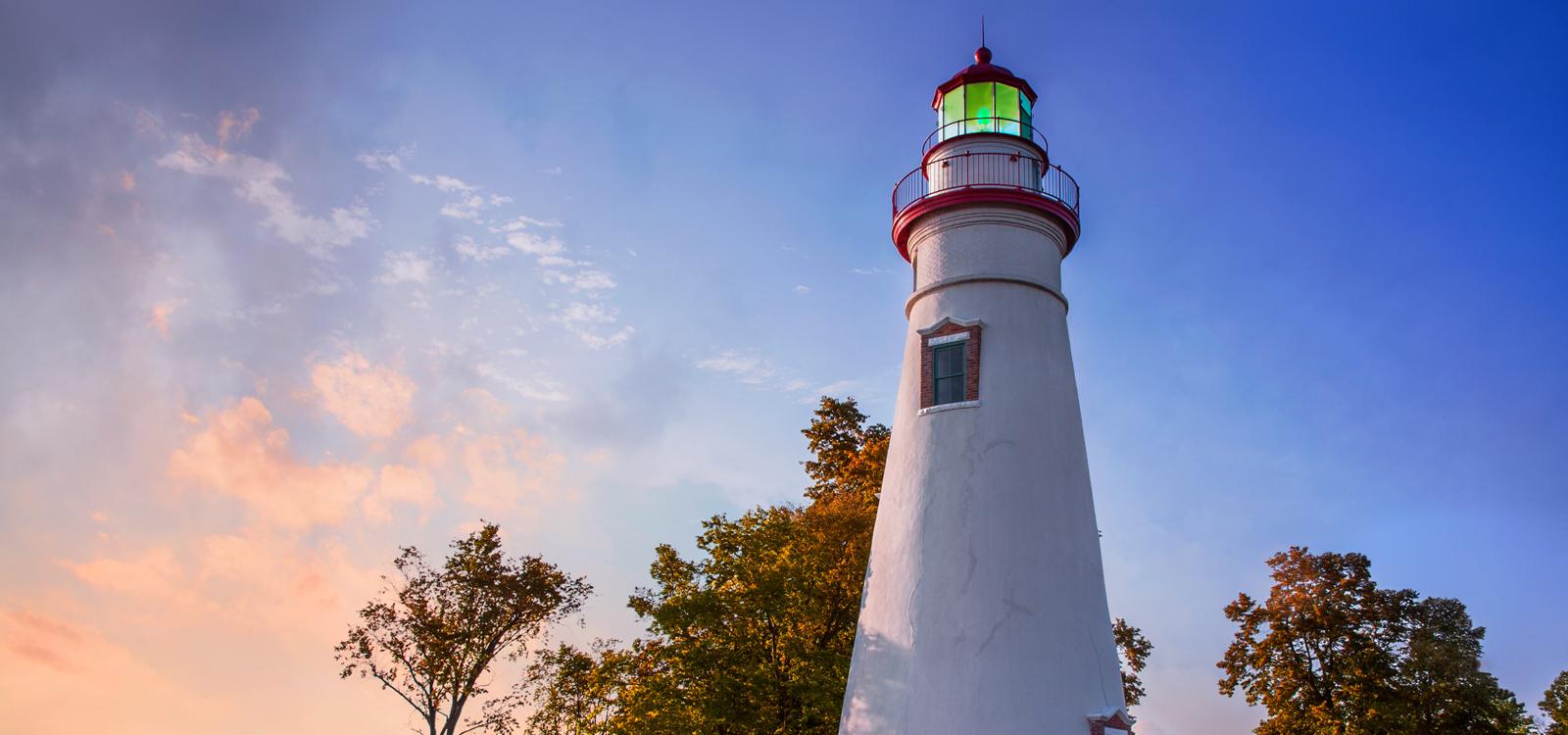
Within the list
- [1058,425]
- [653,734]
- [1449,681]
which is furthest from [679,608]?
[1449,681]

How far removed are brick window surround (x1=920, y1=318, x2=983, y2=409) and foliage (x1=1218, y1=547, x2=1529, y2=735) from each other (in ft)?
67.4

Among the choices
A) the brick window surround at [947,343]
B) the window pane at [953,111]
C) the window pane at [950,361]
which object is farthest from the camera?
the window pane at [953,111]

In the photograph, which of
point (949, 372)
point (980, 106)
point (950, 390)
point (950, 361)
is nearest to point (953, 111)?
point (980, 106)

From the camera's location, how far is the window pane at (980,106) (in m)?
20.7

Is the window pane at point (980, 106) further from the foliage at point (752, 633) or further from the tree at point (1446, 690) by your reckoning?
the tree at point (1446, 690)

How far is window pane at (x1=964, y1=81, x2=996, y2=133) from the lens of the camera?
2070 cm

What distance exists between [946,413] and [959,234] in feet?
11.2

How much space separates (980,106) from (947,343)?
215 inches

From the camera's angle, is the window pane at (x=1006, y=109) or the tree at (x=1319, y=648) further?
the tree at (x=1319, y=648)

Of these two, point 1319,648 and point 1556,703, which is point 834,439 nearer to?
point 1319,648

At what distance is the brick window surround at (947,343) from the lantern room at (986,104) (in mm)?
4402

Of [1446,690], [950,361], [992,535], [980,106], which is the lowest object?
[992,535]

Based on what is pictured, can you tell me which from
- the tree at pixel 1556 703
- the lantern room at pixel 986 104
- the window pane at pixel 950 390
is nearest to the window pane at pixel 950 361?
the window pane at pixel 950 390

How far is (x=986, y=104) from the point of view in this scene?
20828 millimetres
